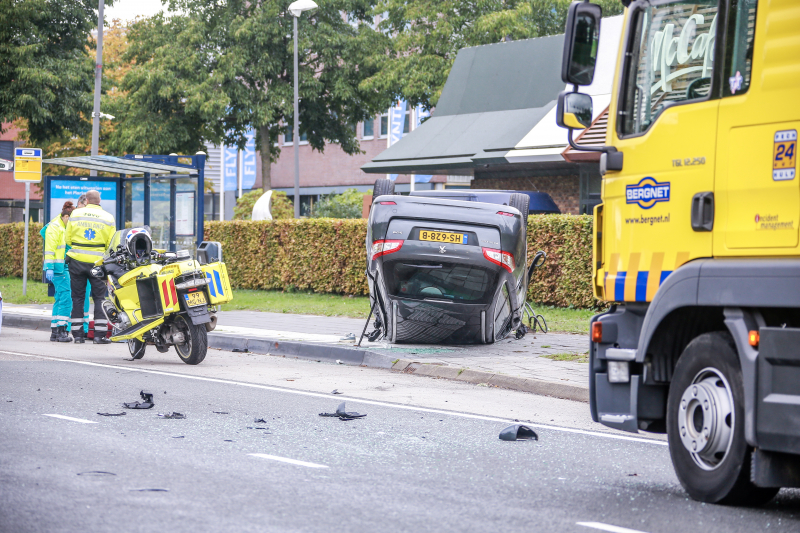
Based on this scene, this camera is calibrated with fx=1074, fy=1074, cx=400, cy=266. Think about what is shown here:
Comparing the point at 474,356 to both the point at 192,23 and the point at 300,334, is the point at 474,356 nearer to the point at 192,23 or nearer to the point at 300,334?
the point at 300,334

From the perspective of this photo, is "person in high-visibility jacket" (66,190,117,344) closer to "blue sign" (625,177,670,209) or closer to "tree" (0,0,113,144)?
"blue sign" (625,177,670,209)

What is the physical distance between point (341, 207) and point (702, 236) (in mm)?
25349

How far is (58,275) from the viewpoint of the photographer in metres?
14.9

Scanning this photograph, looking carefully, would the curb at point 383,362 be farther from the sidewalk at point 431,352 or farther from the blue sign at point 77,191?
the blue sign at point 77,191

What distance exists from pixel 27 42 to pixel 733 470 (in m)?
30.6

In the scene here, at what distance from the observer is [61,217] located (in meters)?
15.0

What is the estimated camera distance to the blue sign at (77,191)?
20.2 meters

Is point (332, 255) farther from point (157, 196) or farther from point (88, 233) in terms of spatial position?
A: point (88, 233)

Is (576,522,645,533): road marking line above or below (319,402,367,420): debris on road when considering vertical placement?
above

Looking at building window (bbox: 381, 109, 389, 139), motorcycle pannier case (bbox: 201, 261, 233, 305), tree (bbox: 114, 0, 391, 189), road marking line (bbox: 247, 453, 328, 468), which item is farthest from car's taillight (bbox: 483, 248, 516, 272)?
building window (bbox: 381, 109, 389, 139)

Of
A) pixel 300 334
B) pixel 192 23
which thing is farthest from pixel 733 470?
pixel 192 23

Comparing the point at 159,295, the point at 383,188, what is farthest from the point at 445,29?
the point at 159,295

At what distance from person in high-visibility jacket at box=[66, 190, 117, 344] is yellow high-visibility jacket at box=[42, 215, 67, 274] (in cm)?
69

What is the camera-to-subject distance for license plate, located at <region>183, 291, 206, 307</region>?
1188cm
